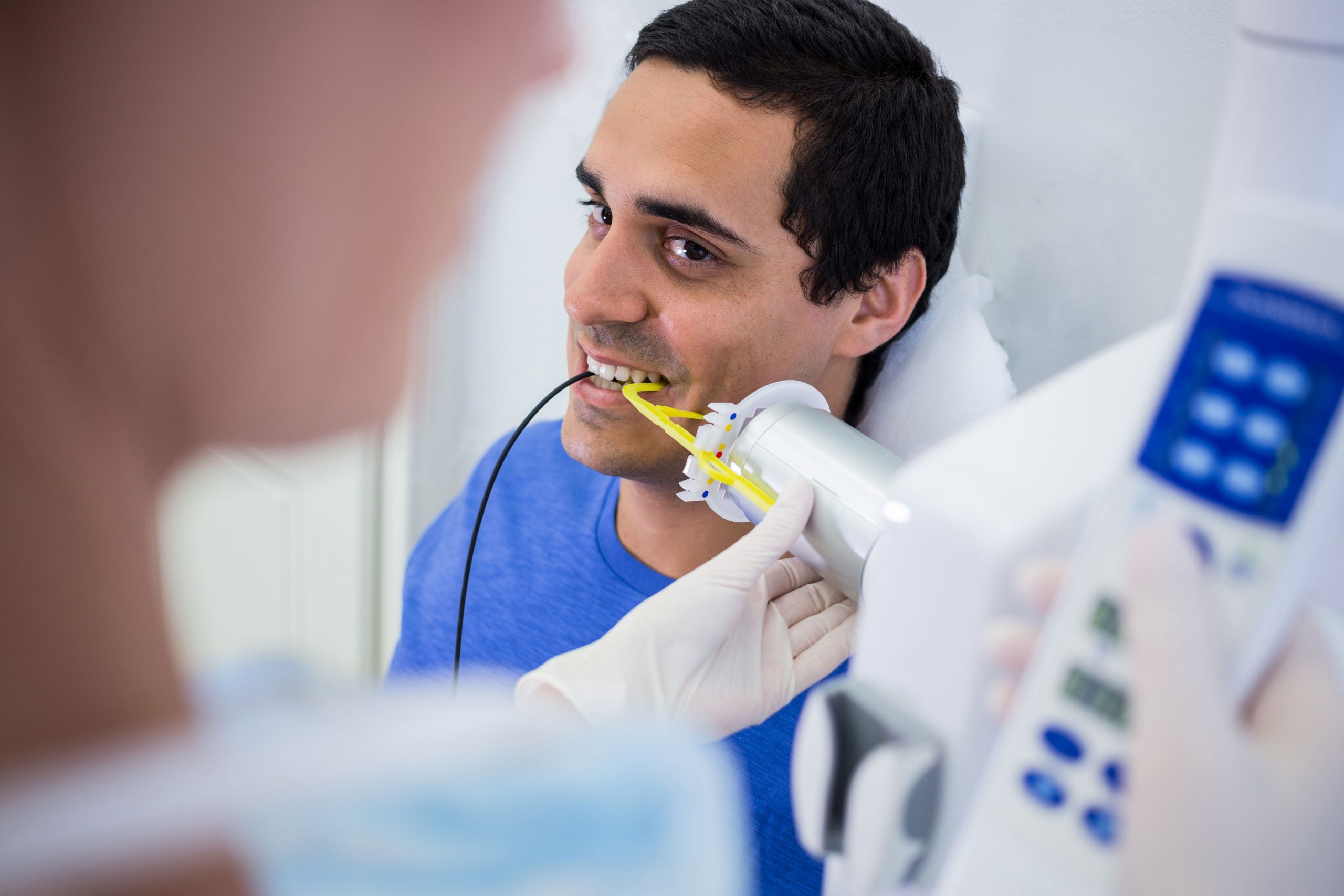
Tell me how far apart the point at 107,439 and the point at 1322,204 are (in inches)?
18.1

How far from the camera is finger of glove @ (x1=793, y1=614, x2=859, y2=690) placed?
932 millimetres

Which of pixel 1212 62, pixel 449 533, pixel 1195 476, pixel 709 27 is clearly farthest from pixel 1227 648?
pixel 449 533

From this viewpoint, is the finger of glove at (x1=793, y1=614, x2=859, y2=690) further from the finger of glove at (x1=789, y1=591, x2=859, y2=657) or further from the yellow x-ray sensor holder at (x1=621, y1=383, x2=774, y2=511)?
the yellow x-ray sensor holder at (x1=621, y1=383, x2=774, y2=511)

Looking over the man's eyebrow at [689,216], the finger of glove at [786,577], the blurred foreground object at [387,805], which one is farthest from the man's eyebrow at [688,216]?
the blurred foreground object at [387,805]

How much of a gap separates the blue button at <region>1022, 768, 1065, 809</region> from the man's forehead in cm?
86

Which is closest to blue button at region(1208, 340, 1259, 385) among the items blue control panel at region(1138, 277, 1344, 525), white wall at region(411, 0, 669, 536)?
blue control panel at region(1138, 277, 1344, 525)

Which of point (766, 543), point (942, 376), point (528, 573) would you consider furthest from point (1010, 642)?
point (528, 573)

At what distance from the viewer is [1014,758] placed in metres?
0.47

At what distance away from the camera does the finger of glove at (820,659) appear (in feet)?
3.06

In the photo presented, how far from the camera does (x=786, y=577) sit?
1019 millimetres

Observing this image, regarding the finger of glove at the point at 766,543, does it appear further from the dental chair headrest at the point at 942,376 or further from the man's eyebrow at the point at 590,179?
the man's eyebrow at the point at 590,179

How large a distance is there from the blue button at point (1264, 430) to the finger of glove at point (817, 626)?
0.59 metres

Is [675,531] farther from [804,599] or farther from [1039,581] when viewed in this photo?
[1039,581]

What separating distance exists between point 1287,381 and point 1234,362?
0.02m
